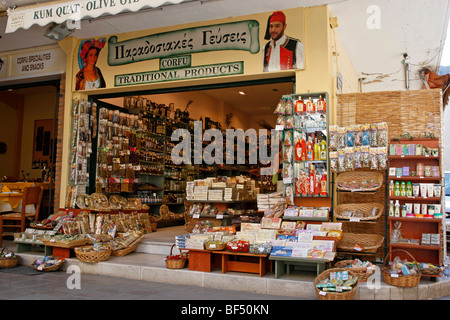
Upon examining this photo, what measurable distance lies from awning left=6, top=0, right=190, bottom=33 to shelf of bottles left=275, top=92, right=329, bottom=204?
2.24 metres

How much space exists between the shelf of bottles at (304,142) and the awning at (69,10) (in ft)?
7.33

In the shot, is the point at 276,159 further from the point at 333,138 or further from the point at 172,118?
the point at 172,118

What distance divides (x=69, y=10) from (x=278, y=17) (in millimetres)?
3087

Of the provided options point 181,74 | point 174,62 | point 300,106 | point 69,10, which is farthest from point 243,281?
point 69,10

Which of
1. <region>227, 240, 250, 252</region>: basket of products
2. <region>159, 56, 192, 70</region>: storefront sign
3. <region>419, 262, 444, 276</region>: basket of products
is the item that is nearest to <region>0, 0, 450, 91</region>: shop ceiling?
<region>159, 56, 192, 70</region>: storefront sign

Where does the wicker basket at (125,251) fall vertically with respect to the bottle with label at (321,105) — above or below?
below

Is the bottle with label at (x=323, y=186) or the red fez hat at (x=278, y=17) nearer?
the bottle with label at (x=323, y=186)

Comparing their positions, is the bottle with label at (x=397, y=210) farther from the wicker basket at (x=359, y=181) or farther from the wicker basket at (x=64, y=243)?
the wicker basket at (x=64, y=243)

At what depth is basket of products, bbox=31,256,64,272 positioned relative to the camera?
19.5ft

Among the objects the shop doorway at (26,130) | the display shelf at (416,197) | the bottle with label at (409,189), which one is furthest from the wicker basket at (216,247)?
the shop doorway at (26,130)

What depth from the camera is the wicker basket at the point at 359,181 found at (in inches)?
219

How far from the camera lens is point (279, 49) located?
245 inches

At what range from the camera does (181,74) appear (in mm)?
6891

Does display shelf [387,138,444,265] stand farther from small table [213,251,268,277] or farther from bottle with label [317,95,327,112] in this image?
small table [213,251,268,277]
